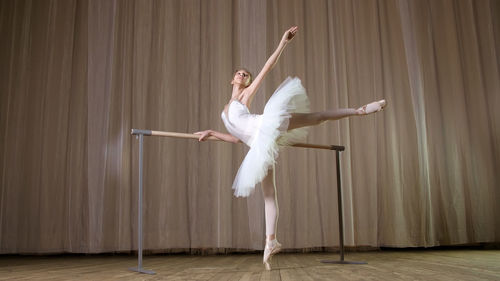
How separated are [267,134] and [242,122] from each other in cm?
22

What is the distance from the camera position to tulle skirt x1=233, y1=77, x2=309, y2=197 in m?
2.41

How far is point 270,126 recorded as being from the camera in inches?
96.9

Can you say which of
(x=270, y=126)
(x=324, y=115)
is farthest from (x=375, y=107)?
(x=270, y=126)

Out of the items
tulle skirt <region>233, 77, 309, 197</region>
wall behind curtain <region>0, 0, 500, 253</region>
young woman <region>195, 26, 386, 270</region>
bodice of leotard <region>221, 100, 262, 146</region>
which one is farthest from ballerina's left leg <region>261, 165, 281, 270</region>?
wall behind curtain <region>0, 0, 500, 253</region>

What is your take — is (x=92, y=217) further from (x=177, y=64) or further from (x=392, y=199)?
(x=392, y=199)

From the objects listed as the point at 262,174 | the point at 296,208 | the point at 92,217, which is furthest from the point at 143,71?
the point at 262,174

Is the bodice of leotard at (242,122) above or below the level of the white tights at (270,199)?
above

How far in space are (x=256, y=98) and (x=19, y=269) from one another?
2.38 m

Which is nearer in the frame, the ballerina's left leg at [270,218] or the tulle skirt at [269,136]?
the tulle skirt at [269,136]

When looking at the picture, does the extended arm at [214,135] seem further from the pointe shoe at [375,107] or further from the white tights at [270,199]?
the pointe shoe at [375,107]

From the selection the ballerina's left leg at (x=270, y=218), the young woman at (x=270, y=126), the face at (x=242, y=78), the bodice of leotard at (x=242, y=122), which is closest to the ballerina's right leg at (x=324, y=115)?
the young woman at (x=270, y=126)

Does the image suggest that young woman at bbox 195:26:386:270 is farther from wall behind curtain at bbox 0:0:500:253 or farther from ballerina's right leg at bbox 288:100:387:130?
wall behind curtain at bbox 0:0:500:253

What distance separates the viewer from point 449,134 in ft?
14.5

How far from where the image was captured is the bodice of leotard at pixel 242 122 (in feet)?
8.44
